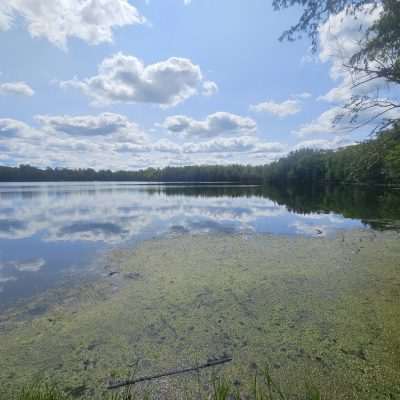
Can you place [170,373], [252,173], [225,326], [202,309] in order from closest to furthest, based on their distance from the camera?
[170,373] < [225,326] < [202,309] < [252,173]

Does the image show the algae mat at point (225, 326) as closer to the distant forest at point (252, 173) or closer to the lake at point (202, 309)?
the lake at point (202, 309)

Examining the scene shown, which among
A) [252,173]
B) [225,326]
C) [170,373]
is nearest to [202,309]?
[225,326]

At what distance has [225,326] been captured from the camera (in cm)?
354

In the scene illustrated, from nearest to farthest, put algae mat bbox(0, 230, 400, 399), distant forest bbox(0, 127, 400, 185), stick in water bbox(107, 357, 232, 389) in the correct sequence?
stick in water bbox(107, 357, 232, 389)
algae mat bbox(0, 230, 400, 399)
distant forest bbox(0, 127, 400, 185)

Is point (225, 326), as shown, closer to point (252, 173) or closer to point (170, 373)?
point (170, 373)

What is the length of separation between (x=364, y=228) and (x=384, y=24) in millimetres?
8615

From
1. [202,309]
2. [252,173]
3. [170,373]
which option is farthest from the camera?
[252,173]

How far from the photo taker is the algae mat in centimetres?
266

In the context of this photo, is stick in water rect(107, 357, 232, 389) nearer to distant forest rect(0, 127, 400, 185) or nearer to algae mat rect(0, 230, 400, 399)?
algae mat rect(0, 230, 400, 399)

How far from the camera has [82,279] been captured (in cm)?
549

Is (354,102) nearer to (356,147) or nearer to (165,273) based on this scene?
(356,147)

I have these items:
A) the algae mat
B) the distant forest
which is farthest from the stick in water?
the distant forest

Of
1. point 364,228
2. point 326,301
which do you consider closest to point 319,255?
point 326,301

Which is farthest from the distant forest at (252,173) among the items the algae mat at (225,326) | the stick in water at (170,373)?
the stick in water at (170,373)
